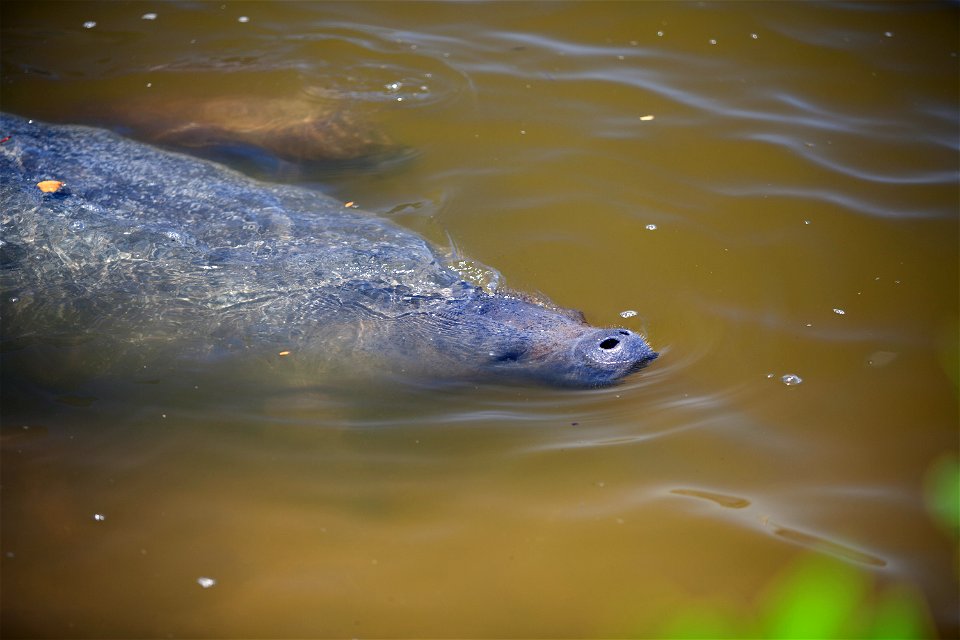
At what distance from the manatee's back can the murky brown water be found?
39 cm

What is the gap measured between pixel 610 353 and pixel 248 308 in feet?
5.65

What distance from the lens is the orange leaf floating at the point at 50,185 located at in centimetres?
393

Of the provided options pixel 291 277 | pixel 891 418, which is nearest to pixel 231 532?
pixel 291 277

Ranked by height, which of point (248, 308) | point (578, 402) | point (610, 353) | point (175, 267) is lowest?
point (578, 402)

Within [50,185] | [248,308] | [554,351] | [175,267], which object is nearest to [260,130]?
[50,185]

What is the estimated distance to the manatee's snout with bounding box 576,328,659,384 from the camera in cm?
352

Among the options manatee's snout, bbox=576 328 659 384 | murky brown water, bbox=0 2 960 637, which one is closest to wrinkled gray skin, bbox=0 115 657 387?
manatee's snout, bbox=576 328 659 384

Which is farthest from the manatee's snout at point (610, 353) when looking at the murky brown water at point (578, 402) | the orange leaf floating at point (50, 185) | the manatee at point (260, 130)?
the orange leaf floating at point (50, 185)

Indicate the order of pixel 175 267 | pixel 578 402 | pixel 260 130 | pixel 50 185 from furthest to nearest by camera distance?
pixel 260 130 → pixel 50 185 → pixel 175 267 → pixel 578 402

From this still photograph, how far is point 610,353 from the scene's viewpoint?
3543mm

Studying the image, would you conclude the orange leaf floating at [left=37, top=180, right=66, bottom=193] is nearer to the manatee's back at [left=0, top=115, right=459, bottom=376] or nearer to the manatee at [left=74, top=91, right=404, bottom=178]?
the manatee's back at [left=0, top=115, right=459, bottom=376]

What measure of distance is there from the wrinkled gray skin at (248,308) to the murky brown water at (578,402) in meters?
0.18

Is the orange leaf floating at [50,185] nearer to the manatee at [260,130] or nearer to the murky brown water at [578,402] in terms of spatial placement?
the murky brown water at [578,402]

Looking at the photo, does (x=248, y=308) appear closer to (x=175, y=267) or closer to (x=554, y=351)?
(x=175, y=267)
